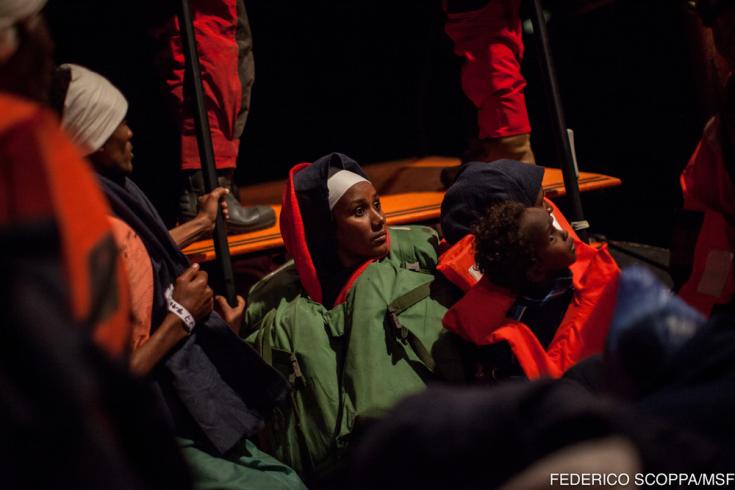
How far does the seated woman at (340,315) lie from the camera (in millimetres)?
1531

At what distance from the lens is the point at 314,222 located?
185 cm

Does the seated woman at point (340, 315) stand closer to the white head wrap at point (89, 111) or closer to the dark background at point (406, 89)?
the white head wrap at point (89, 111)

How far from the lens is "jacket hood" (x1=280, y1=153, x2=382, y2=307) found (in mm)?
1800

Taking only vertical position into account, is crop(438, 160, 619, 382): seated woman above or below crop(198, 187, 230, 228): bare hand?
below

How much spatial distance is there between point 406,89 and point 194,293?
100 inches

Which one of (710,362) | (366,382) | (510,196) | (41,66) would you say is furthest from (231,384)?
(710,362)

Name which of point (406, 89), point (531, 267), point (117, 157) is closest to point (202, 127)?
point (117, 157)

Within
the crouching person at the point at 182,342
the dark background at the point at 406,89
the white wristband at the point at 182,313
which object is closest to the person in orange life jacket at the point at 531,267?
the crouching person at the point at 182,342

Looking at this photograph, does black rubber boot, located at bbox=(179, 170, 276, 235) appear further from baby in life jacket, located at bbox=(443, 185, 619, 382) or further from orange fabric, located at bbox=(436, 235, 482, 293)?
baby in life jacket, located at bbox=(443, 185, 619, 382)

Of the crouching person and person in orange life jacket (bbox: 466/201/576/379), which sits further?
person in orange life jacket (bbox: 466/201/576/379)

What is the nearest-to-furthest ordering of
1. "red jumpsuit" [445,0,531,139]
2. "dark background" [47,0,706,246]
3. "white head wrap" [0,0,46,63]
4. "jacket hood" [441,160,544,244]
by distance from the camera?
1. "white head wrap" [0,0,46,63]
2. "jacket hood" [441,160,544,244]
3. "red jumpsuit" [445,0,531,139]
4. "dark background" [47,0,706,246]

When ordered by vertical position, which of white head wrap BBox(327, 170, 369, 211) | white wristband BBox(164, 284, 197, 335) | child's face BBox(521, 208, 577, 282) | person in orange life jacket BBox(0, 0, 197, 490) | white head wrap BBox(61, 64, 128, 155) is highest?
white head wrap BBox(61, 64, 128, 155)

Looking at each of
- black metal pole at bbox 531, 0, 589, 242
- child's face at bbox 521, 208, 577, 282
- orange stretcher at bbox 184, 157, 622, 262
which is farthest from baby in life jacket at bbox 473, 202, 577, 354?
orange stretcher at bbox 184, 157, 622, 262

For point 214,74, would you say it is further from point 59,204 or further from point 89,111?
point 59,204
